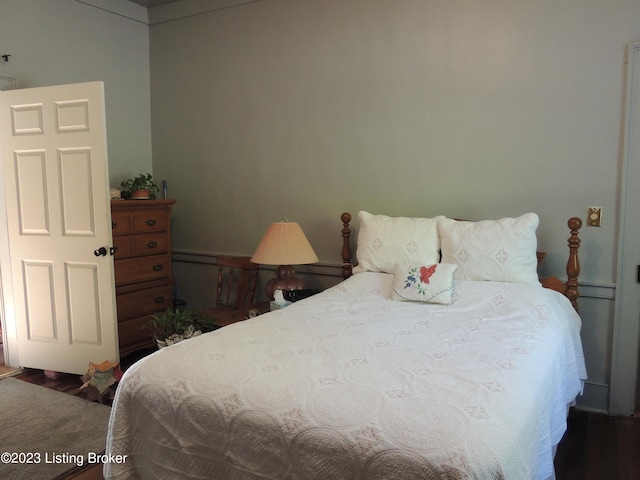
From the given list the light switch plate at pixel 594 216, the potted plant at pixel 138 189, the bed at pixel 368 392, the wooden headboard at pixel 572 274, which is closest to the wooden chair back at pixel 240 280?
the potted plant at pixel 138 189

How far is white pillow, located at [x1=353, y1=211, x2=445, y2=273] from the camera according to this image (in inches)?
106

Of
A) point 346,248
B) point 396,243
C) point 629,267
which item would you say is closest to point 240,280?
point 346,248

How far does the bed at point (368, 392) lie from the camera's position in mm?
1191

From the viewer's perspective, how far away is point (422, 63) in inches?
118

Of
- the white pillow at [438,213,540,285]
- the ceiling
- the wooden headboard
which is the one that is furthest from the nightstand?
the ceiling

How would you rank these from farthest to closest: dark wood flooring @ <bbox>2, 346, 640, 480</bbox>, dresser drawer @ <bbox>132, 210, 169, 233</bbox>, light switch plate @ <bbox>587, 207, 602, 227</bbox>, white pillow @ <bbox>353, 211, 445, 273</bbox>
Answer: dresser drawer @ <bbox>132, 210, 169, 233</bbox>
white pillow @ <bbox>353, 211, 445, 273</bbox>
light switch plate @ <bbox>587, 207, 602, 227</bbox>
dark wood flooring @ <bbox>2, 346, 640, 480</bbox>

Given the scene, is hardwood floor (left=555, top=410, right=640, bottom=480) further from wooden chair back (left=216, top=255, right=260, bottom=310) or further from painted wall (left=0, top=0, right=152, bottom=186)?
painted wall (left=0, top=0, right=152, bottom=186)

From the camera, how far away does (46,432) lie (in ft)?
8.32

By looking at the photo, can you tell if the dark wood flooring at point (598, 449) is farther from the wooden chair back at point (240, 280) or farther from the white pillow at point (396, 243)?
the wooden chair back at point (240, 280)

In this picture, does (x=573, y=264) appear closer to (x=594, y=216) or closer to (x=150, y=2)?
(x=594, y=216)

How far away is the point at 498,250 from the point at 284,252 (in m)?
1.23

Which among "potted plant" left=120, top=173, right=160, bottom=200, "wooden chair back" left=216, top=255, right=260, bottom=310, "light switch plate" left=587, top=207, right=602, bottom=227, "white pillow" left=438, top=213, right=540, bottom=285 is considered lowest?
"wooden chair back" left=216, top=255, right=260, bottom=310

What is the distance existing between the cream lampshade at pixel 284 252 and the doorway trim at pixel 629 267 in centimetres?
172

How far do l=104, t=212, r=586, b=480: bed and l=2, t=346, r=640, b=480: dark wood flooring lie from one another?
36cm
